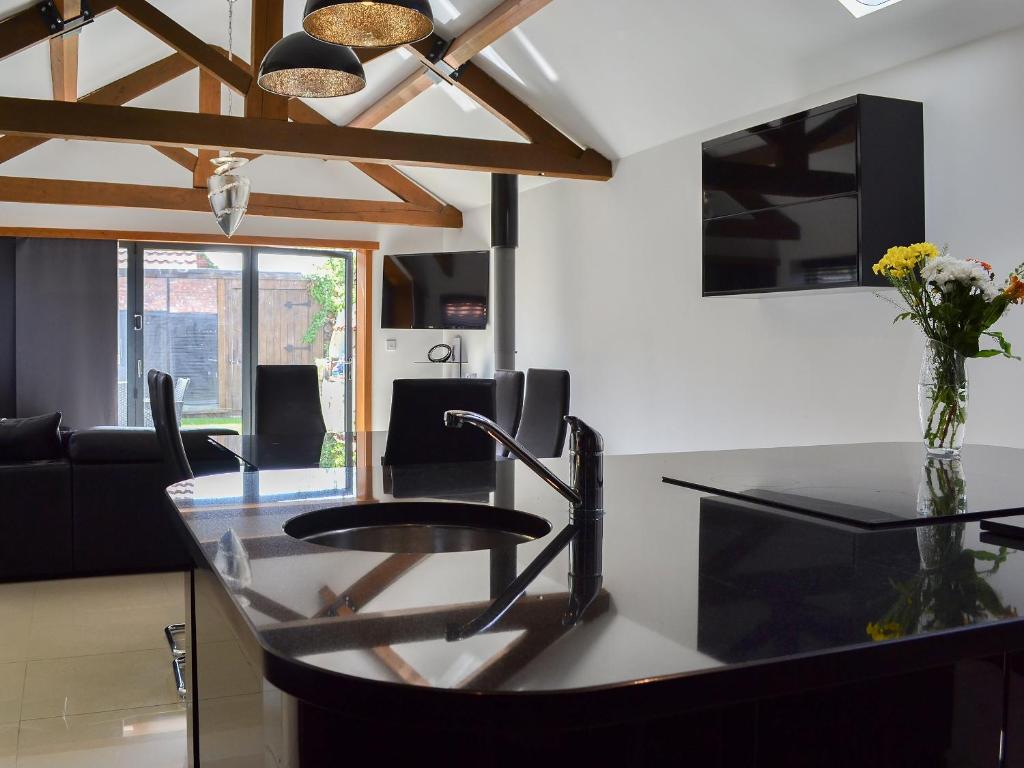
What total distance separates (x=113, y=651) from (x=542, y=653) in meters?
3.40

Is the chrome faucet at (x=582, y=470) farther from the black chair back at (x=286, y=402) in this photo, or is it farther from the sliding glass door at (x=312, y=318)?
the sliding glass door at (x=312, y=318)

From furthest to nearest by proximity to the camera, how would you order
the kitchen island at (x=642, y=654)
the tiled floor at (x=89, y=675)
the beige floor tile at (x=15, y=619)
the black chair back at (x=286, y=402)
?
the black chair back at (x=286, y=402) → the beige floor tile at (x=15, y=619) → the tiled floor at (x=89, y=675) → the kitchen island at (x=642, y=654)

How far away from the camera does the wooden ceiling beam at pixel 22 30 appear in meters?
→ 5.55

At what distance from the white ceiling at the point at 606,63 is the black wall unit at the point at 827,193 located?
1.46ft

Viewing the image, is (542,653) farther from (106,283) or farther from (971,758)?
(106,283)

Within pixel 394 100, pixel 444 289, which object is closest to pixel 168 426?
pixel 394 100

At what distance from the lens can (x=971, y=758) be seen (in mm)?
1020

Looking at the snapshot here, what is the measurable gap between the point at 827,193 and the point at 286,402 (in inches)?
127

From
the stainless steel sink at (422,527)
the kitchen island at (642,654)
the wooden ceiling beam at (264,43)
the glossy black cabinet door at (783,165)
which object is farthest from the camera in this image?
the wooden ceiling beam at (264,43)

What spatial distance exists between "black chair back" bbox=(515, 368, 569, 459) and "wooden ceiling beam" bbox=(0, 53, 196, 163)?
4202mm

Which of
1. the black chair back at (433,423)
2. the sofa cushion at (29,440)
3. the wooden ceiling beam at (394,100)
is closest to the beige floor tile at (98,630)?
the sofa cushion at (29,440)

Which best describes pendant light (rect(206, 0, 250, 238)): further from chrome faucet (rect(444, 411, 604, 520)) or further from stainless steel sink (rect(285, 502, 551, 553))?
chrome faucet (rect(444, 411, 604, 520))

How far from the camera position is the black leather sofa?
469cm

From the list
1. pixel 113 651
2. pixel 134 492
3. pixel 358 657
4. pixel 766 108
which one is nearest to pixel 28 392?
pixel 134 492
